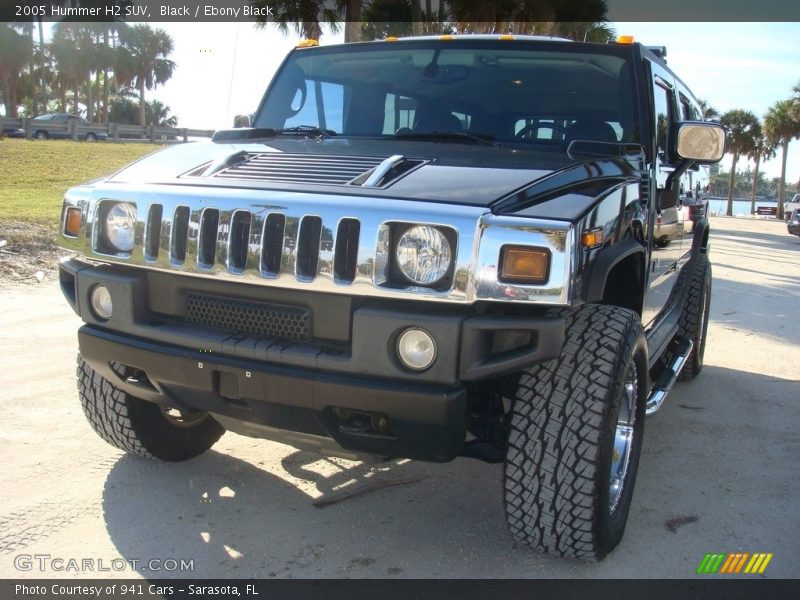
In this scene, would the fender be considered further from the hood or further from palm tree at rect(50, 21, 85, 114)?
palm tree at rect(50, 21, 85, 114)

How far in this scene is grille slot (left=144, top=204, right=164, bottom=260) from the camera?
290 cm

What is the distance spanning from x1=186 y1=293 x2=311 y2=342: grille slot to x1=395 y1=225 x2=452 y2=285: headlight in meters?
0.38

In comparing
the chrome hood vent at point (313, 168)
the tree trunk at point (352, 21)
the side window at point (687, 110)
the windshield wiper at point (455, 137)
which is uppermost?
the tree trunk at point (352, 21)

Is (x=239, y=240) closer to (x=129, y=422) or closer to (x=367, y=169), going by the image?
(x=367, y=169)

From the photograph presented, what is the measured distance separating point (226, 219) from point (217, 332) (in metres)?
0.39

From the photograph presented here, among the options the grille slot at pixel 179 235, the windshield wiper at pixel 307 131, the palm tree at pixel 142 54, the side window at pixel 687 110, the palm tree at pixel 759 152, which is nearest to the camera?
the grille slot at pixel 179 235

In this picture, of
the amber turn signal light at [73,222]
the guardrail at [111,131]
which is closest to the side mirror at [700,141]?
the amber turn signal light at [73,222]

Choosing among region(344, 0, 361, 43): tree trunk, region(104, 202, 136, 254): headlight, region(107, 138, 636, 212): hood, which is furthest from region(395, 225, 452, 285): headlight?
region(344, 0, 361, 43): tree trunk

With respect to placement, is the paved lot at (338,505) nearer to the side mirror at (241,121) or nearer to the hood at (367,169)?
the hood at (367,169)

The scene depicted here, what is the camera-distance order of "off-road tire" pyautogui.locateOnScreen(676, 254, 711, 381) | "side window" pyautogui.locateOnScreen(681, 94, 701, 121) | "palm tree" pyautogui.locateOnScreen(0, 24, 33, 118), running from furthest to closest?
"palm tree" pyautogui.locateOnScreen(0, 24, 33, 118) < "off-road tire" pyautogui.locateOnScreen(676, 254, 711, 381) < "side window" pyautogui.locateOnScreen(681, 94, 701, 121)

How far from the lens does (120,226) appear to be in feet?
9.95

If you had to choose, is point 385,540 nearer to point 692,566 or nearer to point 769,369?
point 692,566

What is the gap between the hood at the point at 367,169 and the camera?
8.94 ft

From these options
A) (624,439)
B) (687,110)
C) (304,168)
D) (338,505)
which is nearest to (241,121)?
(304,168)
